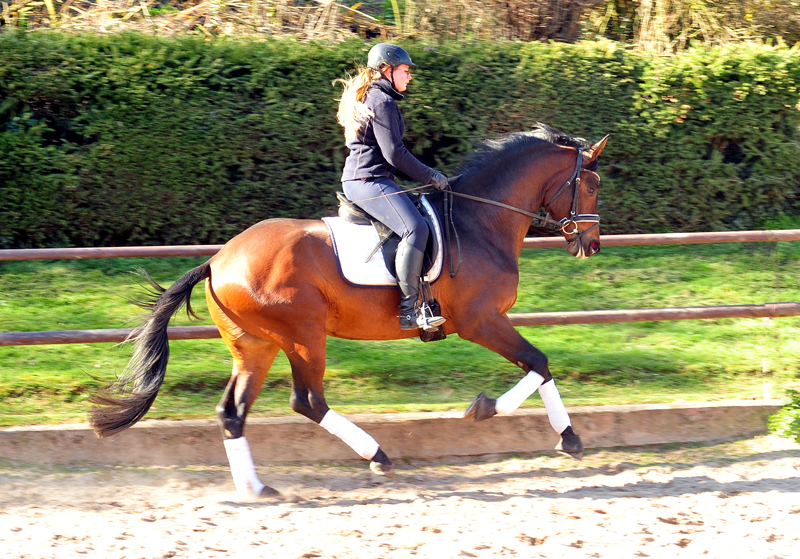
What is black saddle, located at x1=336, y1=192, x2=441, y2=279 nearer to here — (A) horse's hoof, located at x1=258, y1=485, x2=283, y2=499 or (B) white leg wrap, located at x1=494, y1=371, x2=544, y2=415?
(B) white leg wrap, located at x1=494, y1=371, x2=544, y2=415

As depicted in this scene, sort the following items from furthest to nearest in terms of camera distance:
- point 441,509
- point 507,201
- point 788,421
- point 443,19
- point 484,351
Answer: point 443,19 → point 484,351 → point 788,421 → point 507,201 → point 441,509

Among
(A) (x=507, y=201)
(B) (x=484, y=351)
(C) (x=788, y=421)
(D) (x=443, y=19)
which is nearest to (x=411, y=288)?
(A) (x=507, y=201)

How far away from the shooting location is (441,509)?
4199mm

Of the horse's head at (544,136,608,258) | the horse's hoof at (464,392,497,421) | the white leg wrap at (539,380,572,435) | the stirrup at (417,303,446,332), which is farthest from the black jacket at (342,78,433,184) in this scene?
the white leg wrap at (539,380,572,435)

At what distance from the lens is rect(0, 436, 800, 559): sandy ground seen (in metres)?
3.68

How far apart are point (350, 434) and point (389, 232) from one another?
121 centimetres

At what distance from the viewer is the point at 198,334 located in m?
4.96

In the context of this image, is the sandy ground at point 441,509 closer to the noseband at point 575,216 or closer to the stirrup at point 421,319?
the stirrup at point 421,319

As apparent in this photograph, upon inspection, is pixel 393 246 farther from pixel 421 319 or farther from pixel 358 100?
pixel 358 100

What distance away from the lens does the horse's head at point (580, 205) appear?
192 inches

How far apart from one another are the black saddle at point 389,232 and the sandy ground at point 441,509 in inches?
53.3

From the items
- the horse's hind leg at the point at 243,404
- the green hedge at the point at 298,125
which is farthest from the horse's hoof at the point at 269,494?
the green hedge at the point at 298,125

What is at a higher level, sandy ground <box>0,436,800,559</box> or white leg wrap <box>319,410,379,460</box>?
white leg wrap <box>319,410,379,460</box>

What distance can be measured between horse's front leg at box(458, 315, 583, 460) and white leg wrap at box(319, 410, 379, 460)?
2.09 feet
